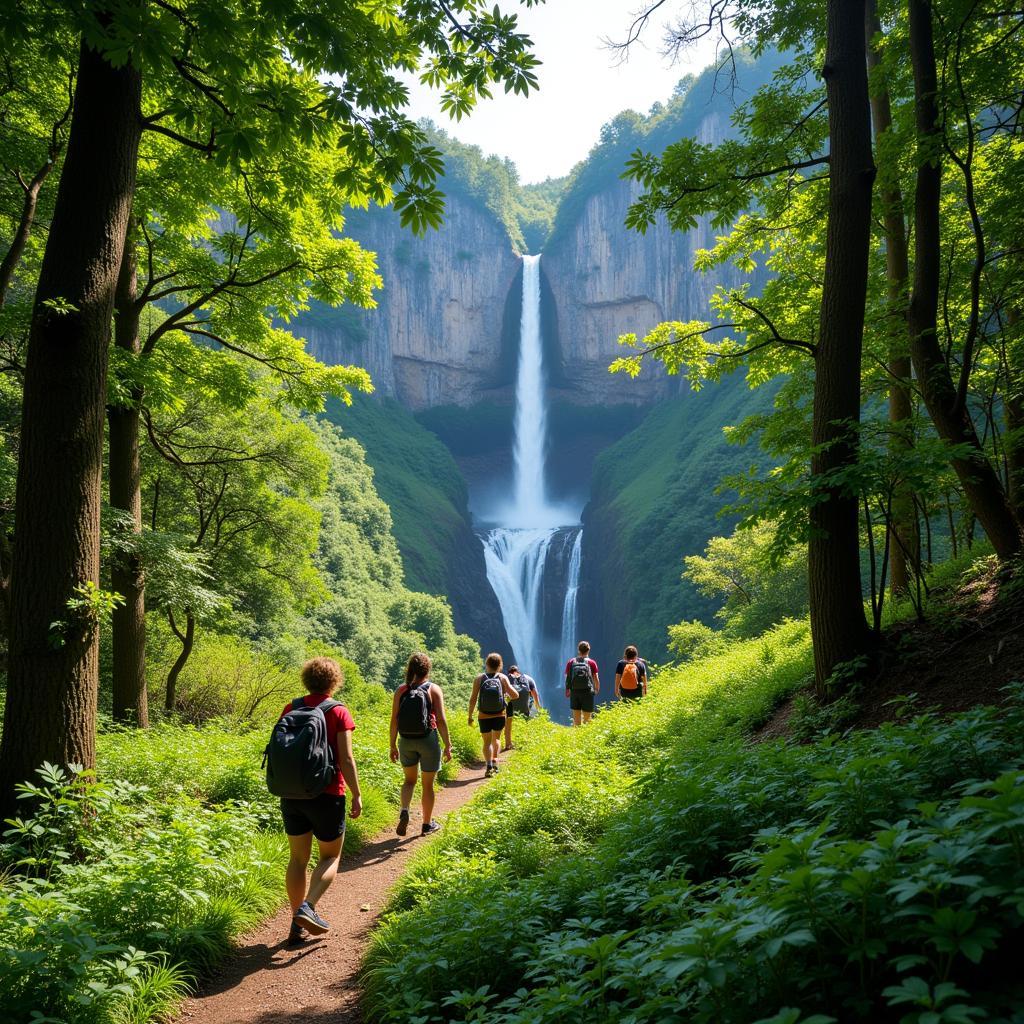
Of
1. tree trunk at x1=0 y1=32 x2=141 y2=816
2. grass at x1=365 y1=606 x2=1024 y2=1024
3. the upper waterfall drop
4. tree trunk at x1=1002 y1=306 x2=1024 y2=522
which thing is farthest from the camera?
the upper waterfall drop

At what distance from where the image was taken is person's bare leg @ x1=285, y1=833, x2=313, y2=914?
383 cm

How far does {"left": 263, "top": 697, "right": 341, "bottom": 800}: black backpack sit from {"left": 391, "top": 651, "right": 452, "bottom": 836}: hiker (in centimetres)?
173

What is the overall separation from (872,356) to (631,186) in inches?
2770

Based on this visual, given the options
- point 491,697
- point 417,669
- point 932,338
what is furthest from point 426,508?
point 932,338

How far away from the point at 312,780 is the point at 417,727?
75.9 inches

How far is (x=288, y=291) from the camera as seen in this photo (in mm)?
7715

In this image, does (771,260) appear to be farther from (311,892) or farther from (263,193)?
(311,892)

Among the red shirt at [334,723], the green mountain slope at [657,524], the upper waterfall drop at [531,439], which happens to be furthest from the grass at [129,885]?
the upper waterfall drop at [531,439]

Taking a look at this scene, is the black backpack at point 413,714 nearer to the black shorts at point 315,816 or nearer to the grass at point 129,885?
the grass at point 129,885

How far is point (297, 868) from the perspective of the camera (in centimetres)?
388

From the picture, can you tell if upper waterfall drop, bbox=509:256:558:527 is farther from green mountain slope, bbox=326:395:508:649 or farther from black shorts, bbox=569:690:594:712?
black shorts, bbox=569:690:594:712

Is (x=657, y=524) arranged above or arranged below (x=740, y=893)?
above

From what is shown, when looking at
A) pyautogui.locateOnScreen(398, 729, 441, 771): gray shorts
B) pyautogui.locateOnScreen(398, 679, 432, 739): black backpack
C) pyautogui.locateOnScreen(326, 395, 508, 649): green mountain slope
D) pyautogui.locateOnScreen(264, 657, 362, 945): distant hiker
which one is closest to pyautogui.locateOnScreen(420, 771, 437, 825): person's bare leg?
pyautogui.locateOnScreen(398, 729, 441, 771): gray shorts

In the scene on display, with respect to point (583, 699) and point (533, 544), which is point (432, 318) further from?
point (583, 699)
